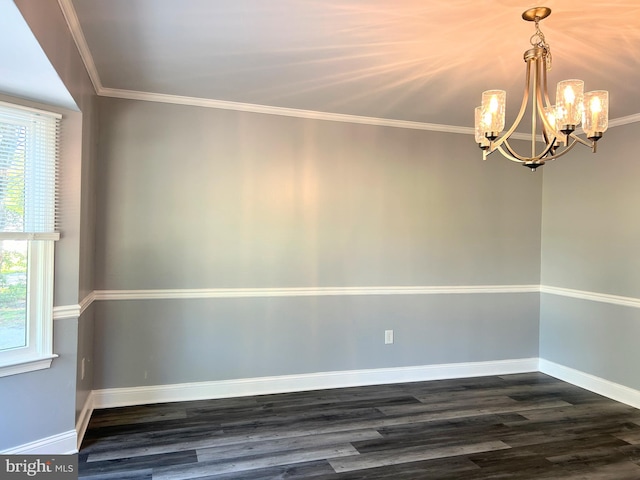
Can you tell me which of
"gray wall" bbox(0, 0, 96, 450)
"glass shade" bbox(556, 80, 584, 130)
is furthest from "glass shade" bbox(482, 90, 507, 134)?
"gray wall" bbox(0, 0, 96, 450)

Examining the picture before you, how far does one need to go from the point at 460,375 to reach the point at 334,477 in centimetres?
217

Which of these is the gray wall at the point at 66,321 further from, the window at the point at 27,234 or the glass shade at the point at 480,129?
the glass shade at the point at 480,129

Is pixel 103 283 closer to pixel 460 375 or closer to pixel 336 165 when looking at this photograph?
pixel 336 165

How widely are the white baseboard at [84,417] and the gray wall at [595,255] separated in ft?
13.3

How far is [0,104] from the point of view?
87.5 inches

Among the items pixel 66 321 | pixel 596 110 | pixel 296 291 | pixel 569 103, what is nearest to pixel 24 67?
pixel 66 321

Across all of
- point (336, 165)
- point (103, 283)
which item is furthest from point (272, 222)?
point (103, 283)

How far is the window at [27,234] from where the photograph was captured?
7.52ft

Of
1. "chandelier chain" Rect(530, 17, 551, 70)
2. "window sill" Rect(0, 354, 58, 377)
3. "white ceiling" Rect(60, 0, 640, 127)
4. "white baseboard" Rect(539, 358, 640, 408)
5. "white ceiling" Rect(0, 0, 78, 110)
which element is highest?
"white ceiling" Rect(60, 0, 640, 127)

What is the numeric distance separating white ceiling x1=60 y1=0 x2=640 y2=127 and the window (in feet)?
1.86

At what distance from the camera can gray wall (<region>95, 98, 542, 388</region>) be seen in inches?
130

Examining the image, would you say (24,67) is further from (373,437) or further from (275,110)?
(373,437)

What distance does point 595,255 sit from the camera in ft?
12.6

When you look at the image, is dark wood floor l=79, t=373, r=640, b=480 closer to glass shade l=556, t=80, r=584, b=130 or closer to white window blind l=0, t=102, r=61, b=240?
white window blind l=0, t=102, r=61, b=240
